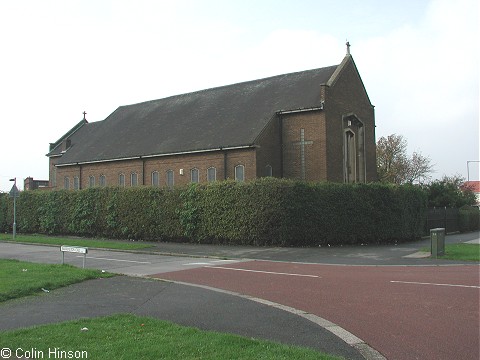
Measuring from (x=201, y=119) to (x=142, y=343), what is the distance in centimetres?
3306

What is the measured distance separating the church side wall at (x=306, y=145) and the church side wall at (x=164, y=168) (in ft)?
Result: 11.1

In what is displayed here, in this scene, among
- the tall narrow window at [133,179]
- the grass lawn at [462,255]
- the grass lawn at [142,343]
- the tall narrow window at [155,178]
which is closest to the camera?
the grass lawn at [142,343]

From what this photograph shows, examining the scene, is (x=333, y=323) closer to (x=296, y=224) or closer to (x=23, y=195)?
(x=296, y=224)

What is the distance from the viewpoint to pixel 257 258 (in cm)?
1870

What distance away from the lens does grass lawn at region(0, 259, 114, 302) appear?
956cm

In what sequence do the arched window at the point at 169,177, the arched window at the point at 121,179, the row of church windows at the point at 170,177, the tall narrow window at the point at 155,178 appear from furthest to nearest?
1. the arched window at the point at 121,179
2. the tall narrow window at the point at 155,178
3. the arched window at the point at 169,177
4. the row of church windows at the point at 170,177

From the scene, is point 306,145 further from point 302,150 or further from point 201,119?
point 201,119

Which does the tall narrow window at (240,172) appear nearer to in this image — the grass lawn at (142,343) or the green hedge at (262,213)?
the green hedge at (262,213)

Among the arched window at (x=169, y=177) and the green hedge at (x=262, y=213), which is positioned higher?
the arched window at (x=169, y=177)

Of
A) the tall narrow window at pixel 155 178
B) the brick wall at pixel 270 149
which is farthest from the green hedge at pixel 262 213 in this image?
the brick wall at pixel 270 149

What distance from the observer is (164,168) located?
35781mm

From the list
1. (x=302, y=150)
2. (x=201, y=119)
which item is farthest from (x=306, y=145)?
(x=201, y=119)

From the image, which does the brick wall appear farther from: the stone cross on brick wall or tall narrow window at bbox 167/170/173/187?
tall narrow window at bbox 167/170/173/187

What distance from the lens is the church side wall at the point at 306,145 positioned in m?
31.7
